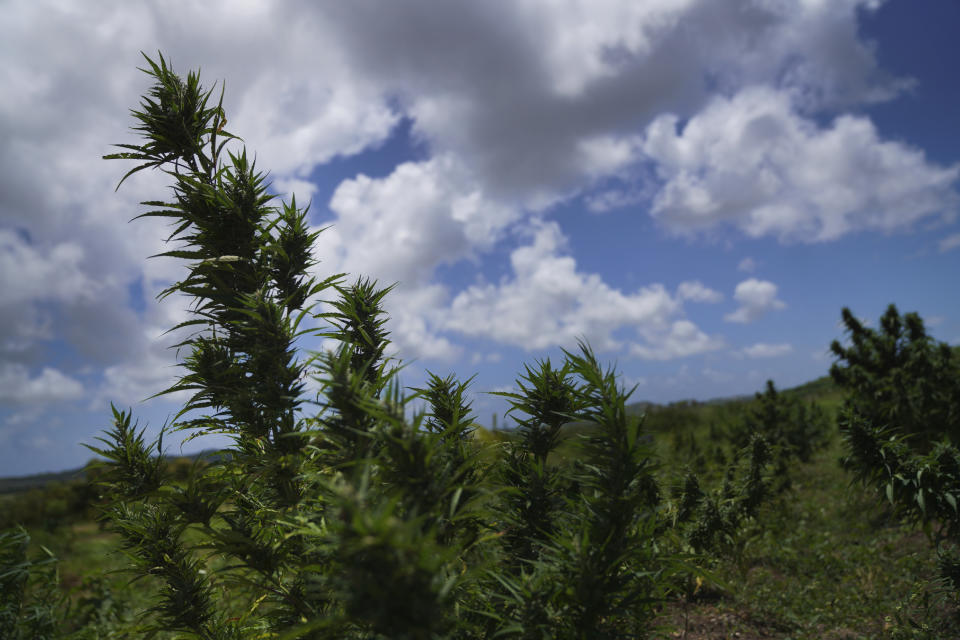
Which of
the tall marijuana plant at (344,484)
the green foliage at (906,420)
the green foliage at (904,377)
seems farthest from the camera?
the green foliage at (904,377)

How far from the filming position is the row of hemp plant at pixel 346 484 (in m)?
1.93

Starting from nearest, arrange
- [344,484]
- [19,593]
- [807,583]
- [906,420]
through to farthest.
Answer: [344,484] → [19,593] → [807,583] → [906,420]

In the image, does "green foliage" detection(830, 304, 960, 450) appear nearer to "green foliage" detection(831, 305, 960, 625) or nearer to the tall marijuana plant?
"green foliage" detection(831, 305, 960, 625)

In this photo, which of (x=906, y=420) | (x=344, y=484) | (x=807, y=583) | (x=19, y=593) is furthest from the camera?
(x=906, y=420)

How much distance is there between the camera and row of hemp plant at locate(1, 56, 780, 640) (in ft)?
6.32

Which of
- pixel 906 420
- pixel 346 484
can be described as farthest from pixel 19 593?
pixel 906 420

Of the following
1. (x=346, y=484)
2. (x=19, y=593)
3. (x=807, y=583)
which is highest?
(x=346, y=484)

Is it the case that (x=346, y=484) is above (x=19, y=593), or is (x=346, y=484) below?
above

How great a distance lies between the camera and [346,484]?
1.70 meters

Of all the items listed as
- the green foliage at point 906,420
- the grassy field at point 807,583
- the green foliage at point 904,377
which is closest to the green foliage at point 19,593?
the grassy field at point 807,583

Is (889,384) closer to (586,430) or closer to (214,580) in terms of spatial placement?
(586,430)

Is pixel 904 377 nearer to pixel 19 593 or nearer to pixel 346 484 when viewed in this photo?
pixel 346 484

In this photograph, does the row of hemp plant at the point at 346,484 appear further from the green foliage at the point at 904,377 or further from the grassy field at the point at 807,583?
the green foliage at the point at 904,377

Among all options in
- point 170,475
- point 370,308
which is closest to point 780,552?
point 370,308
